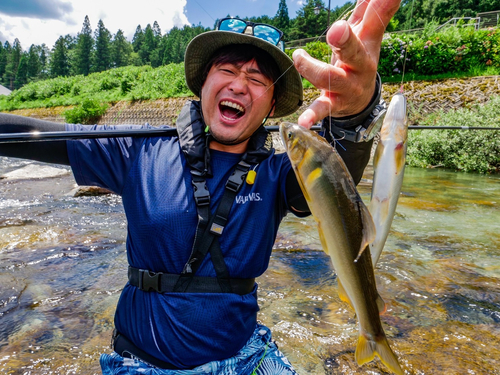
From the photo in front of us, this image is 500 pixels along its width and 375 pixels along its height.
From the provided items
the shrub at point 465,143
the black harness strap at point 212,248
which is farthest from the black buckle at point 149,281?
the shrub at point 465,143

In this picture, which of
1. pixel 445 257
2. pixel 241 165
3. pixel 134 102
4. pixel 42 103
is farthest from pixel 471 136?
pixel 42 103

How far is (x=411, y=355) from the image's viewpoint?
3283 mm

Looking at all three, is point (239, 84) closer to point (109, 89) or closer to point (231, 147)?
point (231, 147)

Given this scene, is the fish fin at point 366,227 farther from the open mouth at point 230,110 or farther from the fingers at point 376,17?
the open mouth at point 230,110

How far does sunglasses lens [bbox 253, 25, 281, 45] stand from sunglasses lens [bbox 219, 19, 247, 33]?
0.10m

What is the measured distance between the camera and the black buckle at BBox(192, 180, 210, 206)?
2193mm

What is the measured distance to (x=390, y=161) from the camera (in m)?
1.76

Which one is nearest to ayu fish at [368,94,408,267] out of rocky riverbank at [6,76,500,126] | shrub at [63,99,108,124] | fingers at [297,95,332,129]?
fingers at [297,95,332,129]

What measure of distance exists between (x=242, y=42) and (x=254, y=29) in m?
0.14

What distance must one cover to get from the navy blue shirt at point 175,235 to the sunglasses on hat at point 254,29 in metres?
0.91

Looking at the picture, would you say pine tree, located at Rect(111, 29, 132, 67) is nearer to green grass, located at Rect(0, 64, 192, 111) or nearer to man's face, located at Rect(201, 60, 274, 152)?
green grass, located at Rect(0, 64, 192, 111)

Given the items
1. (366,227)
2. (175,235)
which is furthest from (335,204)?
(175,235)

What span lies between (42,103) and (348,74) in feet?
149

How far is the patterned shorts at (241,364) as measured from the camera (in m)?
2.07
